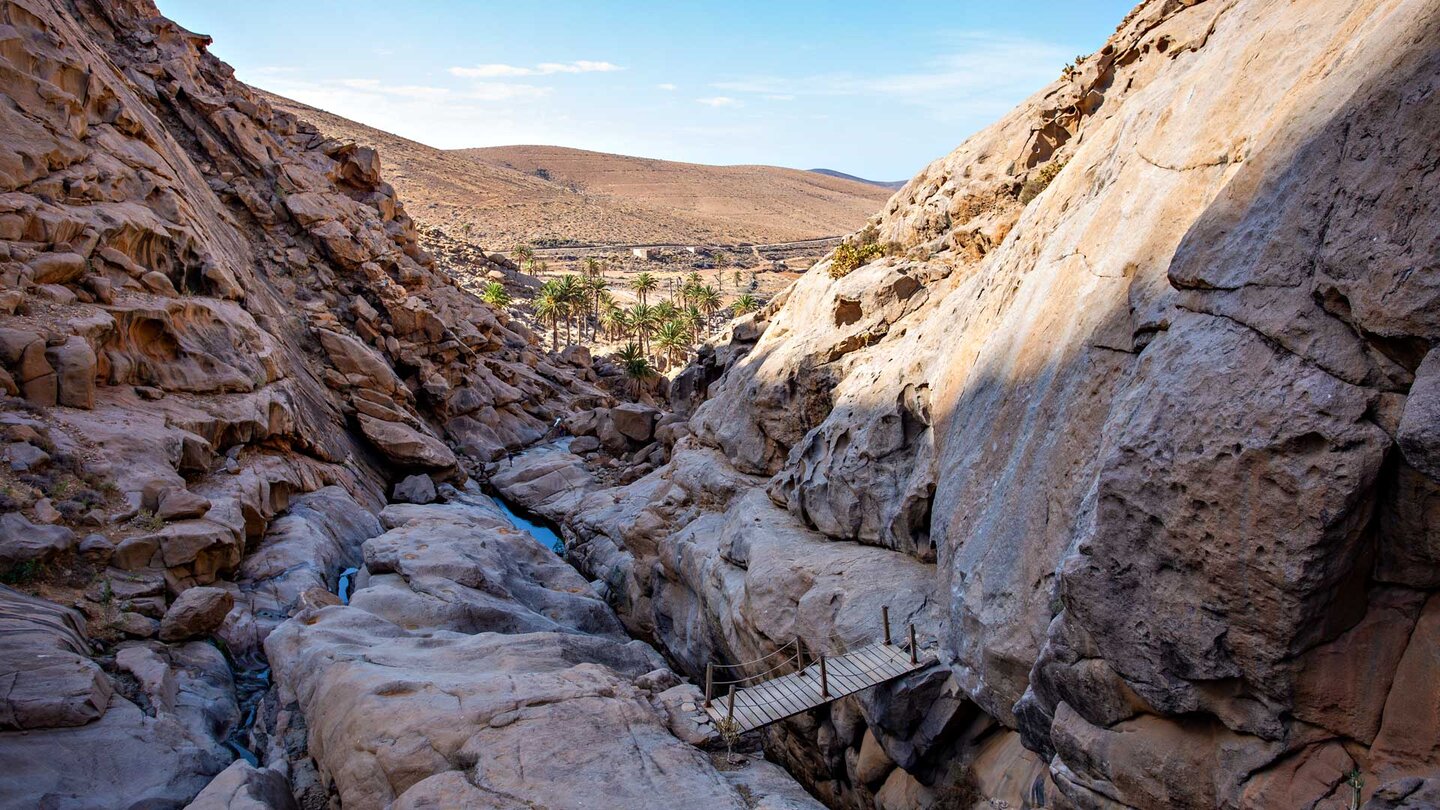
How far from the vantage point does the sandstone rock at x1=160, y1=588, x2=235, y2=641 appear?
56.7ft

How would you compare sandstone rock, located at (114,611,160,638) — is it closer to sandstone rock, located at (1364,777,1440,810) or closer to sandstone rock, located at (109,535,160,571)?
sandstone rock, located at (109,535,160,571)

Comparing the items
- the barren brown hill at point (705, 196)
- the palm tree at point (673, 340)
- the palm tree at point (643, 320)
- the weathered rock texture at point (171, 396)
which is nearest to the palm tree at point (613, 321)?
the palm tree at point (643, 320)

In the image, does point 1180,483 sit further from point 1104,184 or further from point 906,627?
point 906,627

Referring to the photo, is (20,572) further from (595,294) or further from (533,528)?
(595,294)

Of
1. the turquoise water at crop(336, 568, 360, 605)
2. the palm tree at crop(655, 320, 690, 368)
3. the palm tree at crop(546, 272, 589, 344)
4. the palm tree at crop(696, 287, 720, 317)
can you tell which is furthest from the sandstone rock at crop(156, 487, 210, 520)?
the palm tree at crop(696, 287, 720, 317)

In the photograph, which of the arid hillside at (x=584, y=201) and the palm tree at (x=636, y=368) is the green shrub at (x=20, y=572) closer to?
the palm tree at (x=636, y=368)

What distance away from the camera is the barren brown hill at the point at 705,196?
157875mm

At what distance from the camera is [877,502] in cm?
1764

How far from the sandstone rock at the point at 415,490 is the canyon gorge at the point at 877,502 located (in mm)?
197

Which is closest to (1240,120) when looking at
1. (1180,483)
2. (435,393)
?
(1180,483)

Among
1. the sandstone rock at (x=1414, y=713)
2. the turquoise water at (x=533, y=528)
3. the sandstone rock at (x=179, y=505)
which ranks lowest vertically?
the turquoise water at (x=533, y=528)

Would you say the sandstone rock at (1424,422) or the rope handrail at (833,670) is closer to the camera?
the sandstone rock at (1424,422)

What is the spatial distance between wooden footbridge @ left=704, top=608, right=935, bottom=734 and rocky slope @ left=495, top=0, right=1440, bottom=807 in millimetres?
380

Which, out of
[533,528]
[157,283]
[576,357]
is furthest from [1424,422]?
[576,357]
